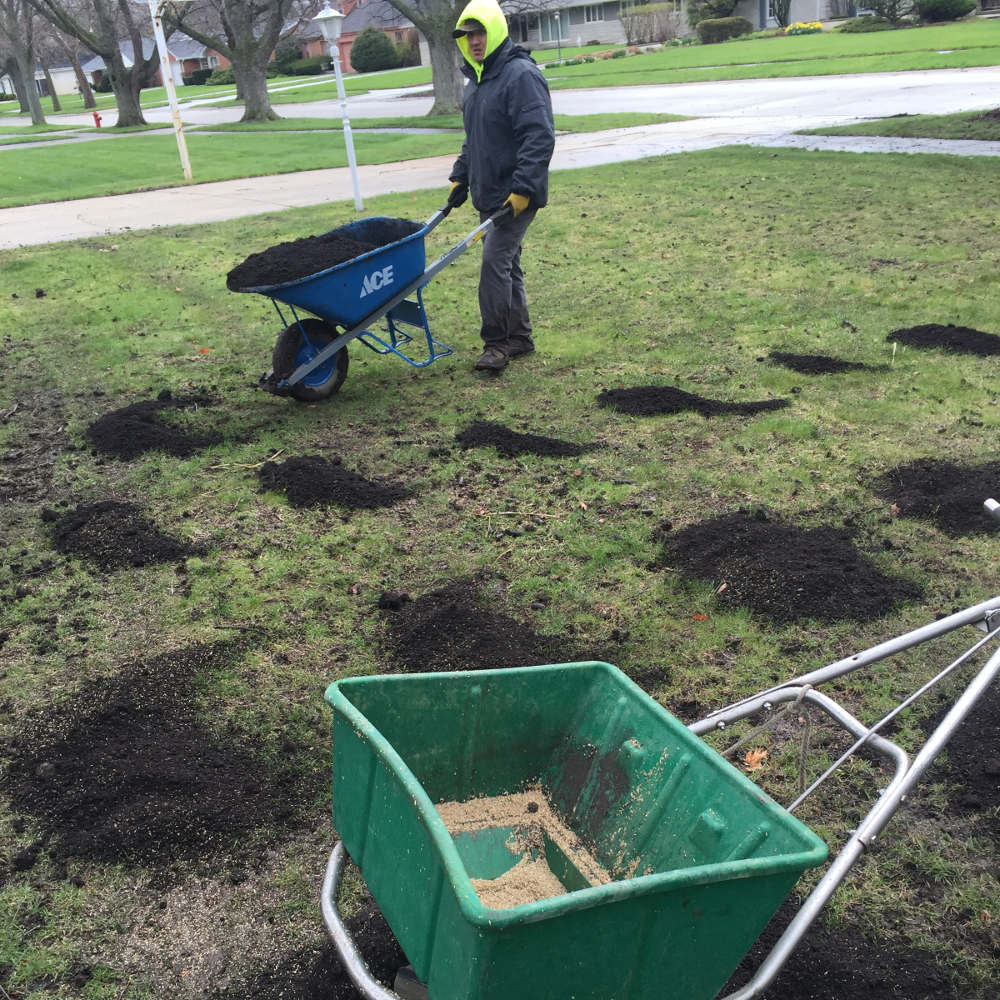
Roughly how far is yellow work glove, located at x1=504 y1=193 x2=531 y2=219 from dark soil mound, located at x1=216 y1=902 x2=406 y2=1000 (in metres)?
4.88

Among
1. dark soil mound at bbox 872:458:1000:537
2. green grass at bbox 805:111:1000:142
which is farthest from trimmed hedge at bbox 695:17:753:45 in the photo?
dark soil mound at bbox 872:458:1000:537

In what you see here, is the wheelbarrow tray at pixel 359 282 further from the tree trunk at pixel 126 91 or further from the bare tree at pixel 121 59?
the tree trunk at pixel 126 91

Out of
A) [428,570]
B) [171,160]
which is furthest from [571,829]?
[171,160]

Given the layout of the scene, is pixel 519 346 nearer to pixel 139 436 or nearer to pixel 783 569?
pixel 139 436

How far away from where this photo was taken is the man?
6402 millimetres

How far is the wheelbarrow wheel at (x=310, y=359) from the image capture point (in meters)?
6.24

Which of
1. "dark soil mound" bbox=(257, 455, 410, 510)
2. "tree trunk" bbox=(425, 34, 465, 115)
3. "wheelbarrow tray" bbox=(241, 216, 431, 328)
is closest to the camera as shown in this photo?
"dark soil mound" bbox=(257, 455, 410, 510)

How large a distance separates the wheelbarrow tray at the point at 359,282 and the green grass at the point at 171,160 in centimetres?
1219

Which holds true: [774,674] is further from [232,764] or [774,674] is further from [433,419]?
[433,419]

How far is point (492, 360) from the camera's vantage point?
6.91 metres

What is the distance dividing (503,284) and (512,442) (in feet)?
5.53

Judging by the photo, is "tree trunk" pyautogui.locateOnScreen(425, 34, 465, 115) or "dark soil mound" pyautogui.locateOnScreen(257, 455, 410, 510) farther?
"tree trunk" pyautogui.locateOnScreen(425, 34, 465, 115)

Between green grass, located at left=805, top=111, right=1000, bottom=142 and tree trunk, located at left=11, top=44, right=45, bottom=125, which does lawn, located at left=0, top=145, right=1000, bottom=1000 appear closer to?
green grass, located at left=805, top=111, right=1000, bottom=142

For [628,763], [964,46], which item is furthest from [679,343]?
A: [964,46]
